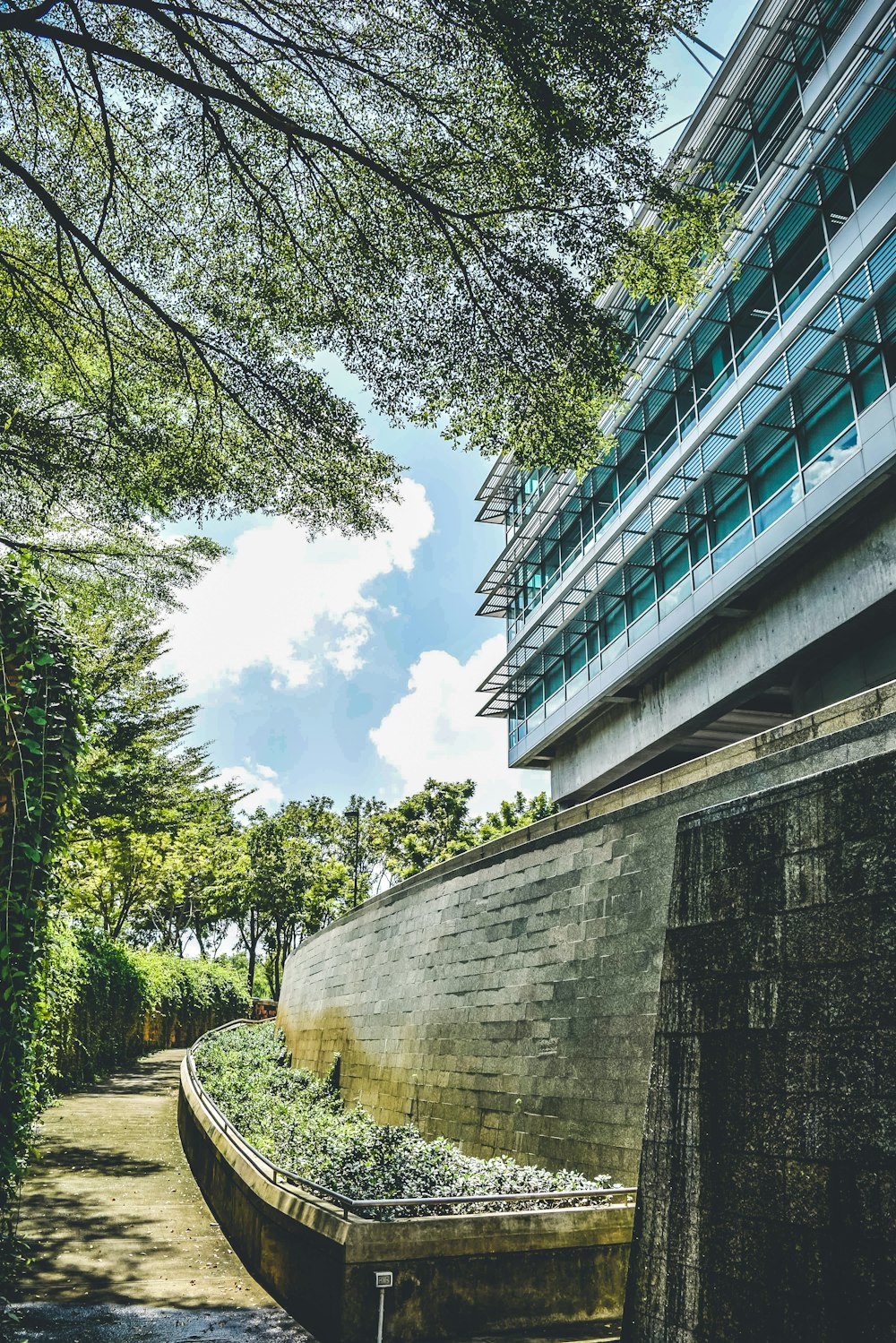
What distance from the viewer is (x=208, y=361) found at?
747 centimetres

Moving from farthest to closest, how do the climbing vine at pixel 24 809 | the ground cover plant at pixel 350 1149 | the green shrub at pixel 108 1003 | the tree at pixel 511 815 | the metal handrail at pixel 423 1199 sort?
the tree at pixel 511 815 → the green shrub at pixel 108 1003 → the ground cover plant at pixel 350 1149 → the metal handrail at pixel 423 1199 → the climbing vine at pixel 24 809

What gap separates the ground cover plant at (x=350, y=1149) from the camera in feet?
18.2

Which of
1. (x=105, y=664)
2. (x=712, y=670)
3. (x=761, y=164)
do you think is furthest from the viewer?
(x=712, y=670)

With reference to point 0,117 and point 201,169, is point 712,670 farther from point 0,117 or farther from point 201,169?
point 0,117

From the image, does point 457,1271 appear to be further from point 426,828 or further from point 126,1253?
point 426,828

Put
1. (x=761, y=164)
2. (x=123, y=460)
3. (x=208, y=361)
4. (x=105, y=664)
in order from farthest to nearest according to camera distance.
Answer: (x=761, y=164), (x=105, y=664), (x=123, y=460), (x=208, y=361)

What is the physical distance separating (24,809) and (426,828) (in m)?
32.6

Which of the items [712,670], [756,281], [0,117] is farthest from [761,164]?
[0,117]

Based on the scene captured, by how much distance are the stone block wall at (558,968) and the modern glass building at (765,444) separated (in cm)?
499

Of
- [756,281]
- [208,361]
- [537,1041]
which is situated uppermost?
[756,281]

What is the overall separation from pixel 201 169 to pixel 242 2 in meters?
1.40

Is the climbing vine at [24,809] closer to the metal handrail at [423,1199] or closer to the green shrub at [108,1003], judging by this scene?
the metal handrail at [423,1199]

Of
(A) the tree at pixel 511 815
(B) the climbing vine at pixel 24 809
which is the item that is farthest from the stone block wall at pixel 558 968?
(A) the tree at pixel 511 815

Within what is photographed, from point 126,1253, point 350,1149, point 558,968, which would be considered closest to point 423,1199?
point 350,1149
